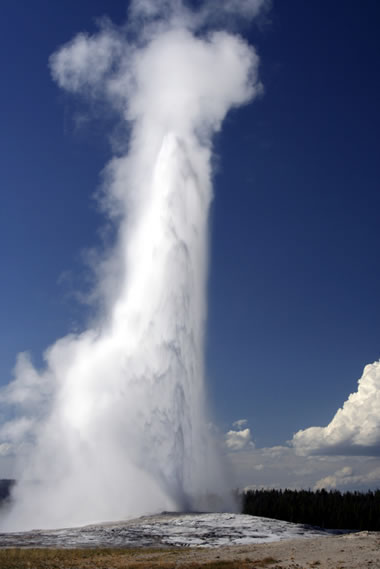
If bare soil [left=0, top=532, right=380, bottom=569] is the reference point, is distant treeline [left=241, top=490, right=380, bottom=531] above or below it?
below

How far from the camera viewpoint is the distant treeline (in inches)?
3622

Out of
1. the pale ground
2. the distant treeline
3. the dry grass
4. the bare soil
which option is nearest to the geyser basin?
the bare soil

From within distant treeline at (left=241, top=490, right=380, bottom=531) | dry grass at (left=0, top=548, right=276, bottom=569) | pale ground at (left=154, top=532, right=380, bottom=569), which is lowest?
distant treeline at (left=241, top=490, right=380, bottom=531)

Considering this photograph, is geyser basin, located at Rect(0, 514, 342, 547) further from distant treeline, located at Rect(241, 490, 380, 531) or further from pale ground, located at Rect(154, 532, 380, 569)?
distant treeline, located at Rect(241, 490, 380, 531)

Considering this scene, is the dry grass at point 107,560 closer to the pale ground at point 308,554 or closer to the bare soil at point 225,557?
the bare soil at point 225,557

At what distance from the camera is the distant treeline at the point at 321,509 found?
302ft

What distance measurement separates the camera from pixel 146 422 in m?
61.1

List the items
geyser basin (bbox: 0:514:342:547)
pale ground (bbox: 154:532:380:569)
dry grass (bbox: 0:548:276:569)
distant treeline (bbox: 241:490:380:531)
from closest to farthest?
dry grass (bbox: 0:548:276:569), pale ground (bbox: 154:532:380:569), geyser basin (bbox: 0:514:342:547), distant treeline (bbox: 241:490:380:531)

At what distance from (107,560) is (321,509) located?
7575 centimetres

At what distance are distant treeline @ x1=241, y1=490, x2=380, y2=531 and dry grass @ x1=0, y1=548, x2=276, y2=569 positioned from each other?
66.6m

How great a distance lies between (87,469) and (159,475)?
987 cm

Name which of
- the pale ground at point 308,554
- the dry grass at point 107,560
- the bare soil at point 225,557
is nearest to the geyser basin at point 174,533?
the bare soil at point 225,557

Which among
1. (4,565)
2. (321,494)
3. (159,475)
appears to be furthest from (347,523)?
(4,565)

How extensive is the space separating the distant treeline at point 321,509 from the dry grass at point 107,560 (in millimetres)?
66562
